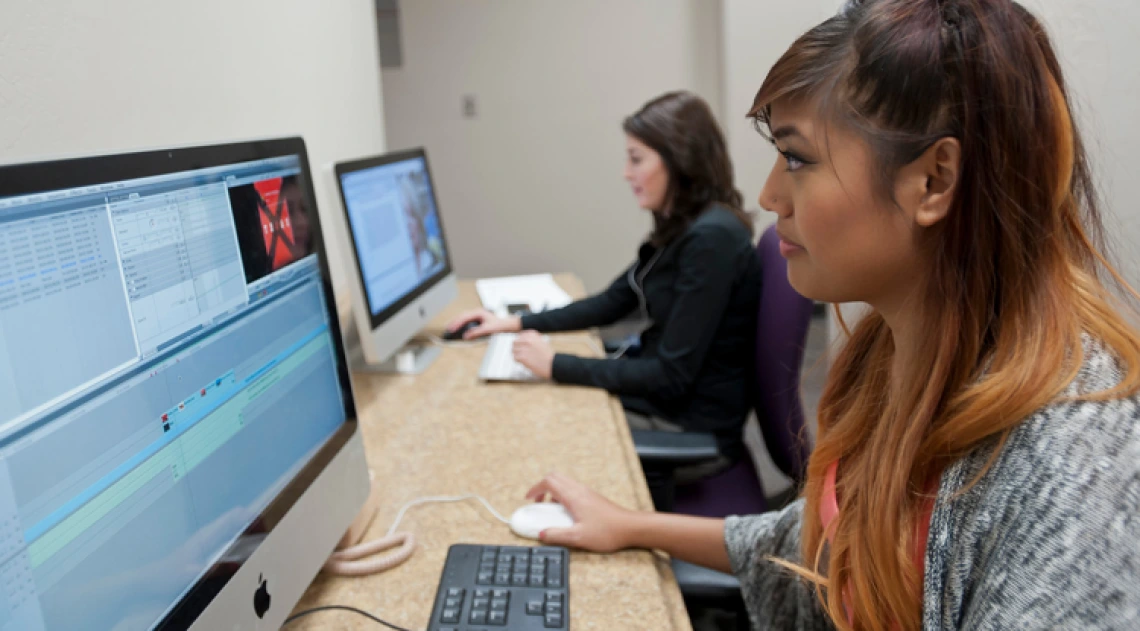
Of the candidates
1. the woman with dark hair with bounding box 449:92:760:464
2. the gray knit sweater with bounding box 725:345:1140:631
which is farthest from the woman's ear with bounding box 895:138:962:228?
the woman with dark hair with bounding box 449:92:760:464

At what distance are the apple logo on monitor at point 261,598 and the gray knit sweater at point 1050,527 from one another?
580mm

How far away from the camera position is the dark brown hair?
176 centimetres

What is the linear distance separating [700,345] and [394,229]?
697 millimetres

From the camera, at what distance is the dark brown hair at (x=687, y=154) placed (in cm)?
176

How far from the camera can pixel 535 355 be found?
5.19ft

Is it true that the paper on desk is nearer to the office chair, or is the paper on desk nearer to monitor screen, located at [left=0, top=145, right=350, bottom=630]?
the office chair

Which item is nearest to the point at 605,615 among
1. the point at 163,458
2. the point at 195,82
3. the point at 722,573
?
the point at 722,573

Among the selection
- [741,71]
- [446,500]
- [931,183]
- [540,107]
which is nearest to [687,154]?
[446,500]

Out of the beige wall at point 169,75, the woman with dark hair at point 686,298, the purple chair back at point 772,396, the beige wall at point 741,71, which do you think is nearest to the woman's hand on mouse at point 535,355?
the woman with dark hair at point 686,298

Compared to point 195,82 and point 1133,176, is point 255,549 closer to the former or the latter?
point 195,82

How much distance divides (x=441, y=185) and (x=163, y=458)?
330cm

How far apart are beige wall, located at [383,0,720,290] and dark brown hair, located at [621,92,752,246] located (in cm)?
189

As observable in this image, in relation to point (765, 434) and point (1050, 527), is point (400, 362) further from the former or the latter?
point (1050, 527)

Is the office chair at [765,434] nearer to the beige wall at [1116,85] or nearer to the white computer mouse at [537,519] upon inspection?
the white computer mouse at [537,519]
